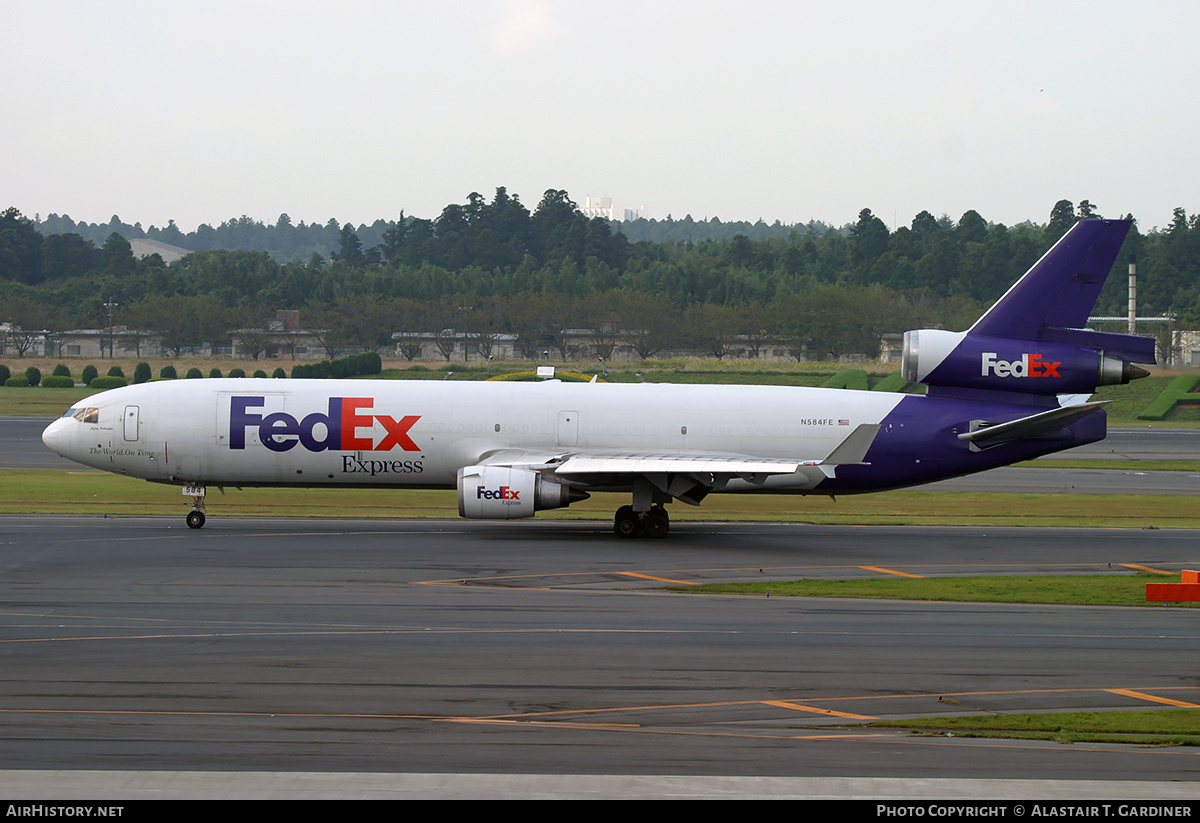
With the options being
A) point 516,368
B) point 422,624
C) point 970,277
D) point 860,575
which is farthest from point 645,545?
point 970,277

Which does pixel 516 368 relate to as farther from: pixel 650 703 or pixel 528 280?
pixel 650 703

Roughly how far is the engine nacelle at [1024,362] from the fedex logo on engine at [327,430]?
16.4 meters

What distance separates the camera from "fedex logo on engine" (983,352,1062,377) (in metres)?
35.1

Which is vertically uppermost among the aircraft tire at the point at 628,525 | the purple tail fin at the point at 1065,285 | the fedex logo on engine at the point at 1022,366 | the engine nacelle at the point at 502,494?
the purple tail fin at the point at 1065,285

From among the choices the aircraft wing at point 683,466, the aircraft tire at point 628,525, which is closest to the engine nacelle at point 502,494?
the aircraft wing at point 683,466

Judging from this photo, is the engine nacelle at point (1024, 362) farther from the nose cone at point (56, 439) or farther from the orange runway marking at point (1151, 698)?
the nose cone at point (56, 439)

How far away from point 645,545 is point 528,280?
139m

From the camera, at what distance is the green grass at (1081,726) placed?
14.8 metres

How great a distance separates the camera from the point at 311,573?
26.8 m

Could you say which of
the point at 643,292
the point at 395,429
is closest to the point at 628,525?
the point at 395,429

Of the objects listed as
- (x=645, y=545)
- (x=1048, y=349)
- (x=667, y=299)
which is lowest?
(x=645, y=545)

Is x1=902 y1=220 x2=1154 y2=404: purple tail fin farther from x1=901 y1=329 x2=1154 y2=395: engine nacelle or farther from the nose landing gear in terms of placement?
the nose landing gear

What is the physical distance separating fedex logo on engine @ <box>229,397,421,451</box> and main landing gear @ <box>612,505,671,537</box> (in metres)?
6.94

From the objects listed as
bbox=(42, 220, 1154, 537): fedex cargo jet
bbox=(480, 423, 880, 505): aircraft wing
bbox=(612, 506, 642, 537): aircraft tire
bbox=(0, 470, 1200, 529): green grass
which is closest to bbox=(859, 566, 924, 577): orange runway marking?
bbox=(480, 423, 880, 505): aircraft wing
